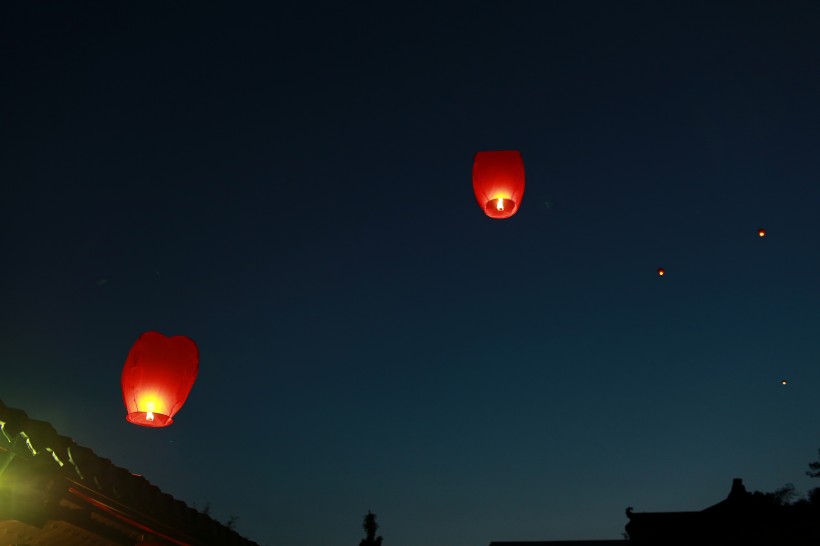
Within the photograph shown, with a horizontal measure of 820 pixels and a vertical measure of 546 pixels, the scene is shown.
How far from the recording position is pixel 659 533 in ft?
27.5

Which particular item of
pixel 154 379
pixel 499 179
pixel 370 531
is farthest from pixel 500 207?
pixel 370 531

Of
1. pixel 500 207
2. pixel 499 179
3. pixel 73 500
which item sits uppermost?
pixel 499 179

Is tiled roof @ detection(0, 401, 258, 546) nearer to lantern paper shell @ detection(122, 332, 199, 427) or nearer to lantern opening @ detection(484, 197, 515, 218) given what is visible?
lantern paper shell @ detection(122, 332, 199, 427)

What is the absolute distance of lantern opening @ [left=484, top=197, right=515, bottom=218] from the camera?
20.6 feet

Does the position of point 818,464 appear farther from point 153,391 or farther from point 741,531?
point 153,391

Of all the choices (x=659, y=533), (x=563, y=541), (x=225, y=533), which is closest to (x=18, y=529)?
(x=225, y=533)

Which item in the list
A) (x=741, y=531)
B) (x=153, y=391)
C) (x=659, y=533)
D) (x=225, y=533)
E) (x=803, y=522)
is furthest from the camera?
(x=659, y=533)

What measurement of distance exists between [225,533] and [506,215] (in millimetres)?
3902

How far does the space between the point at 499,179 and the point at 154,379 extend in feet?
12.2

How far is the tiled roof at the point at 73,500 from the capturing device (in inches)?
109

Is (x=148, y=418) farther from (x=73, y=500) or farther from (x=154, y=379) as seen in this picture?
(x=73, y=500)

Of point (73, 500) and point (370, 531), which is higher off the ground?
point (370, 531)

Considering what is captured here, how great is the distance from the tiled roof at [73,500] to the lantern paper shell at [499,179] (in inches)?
153

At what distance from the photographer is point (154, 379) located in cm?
526
